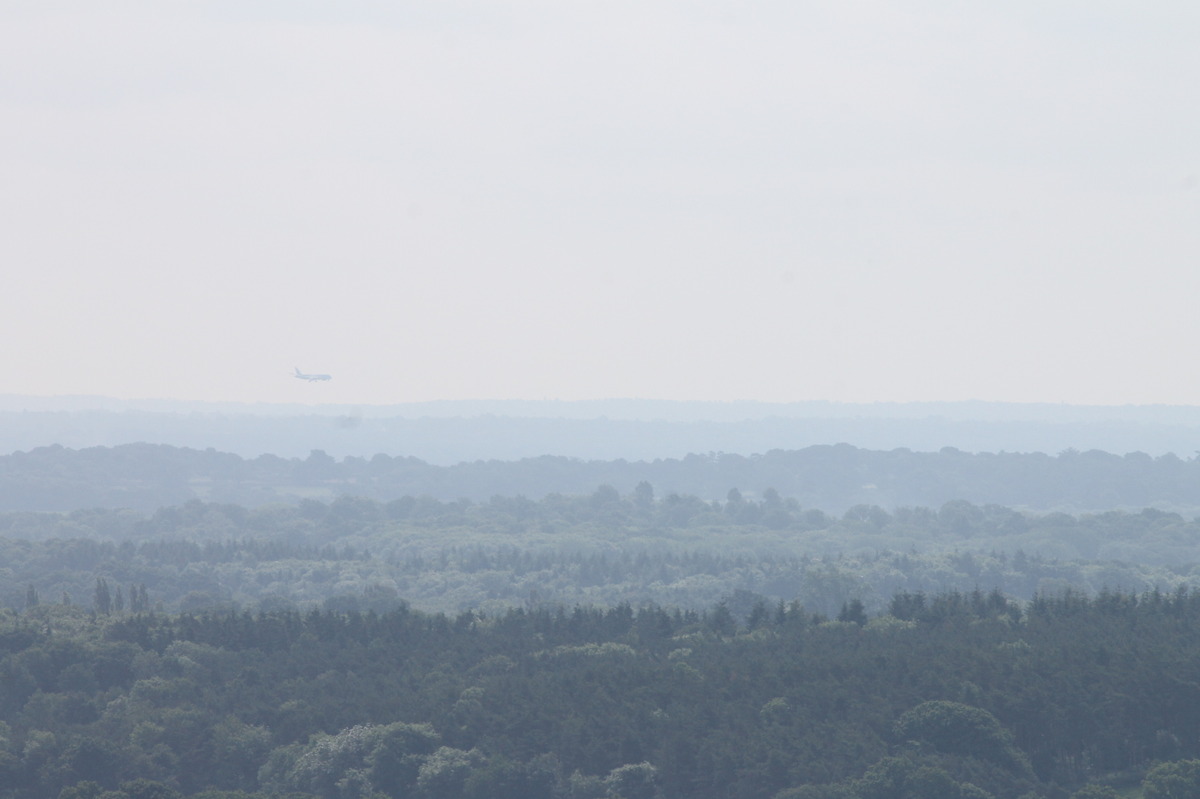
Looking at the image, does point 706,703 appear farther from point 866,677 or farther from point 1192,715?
point 1192,715

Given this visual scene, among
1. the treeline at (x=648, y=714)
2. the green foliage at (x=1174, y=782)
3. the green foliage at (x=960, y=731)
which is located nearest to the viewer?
the green foliage at (x=1174, y=782)

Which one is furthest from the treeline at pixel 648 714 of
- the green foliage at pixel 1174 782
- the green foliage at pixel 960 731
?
the green foliage at pixel 1174 782

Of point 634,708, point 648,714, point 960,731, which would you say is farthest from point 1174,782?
point 634,708

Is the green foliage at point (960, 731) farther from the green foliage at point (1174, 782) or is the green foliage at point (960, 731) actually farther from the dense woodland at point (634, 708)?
the green foliage at point (1174, 782)

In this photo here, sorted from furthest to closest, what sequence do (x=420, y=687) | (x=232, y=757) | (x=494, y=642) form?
(x=494, y=642) → (x=420, y=687) → (x=232, y=757)

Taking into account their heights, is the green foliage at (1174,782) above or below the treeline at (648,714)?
above

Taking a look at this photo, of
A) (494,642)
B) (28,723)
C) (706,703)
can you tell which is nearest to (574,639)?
(494,642)

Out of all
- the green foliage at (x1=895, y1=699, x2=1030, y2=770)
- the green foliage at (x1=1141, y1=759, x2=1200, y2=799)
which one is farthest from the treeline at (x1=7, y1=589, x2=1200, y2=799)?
the green foliage at (x1=1141, y1=759, x2=1200, y2=799)

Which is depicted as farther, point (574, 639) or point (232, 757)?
point (574, 639)

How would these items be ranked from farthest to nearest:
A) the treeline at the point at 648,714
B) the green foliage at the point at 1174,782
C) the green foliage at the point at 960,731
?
the treeline at the point at 648,714
the green foliage at the point at 960,731
the green foliage at the point at 1174,782
